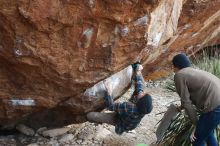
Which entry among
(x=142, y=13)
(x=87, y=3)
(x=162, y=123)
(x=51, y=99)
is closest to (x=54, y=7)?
(x=87, y=3)

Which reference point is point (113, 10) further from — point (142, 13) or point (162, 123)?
point (162, 123)

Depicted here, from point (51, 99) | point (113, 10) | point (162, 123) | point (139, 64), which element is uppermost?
point (113, 10)

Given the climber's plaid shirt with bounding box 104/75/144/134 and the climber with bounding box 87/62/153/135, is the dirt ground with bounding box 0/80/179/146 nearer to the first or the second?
the climber with bounding box 87/62/153/135

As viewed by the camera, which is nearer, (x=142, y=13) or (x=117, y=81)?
(x=142, y=13)

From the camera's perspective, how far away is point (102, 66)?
6465mm

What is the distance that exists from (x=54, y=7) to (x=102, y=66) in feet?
4.13

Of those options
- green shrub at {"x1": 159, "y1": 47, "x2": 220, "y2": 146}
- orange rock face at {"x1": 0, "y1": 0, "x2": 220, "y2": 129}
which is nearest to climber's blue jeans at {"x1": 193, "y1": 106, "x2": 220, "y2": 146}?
green shrub at {"x1": 159, "y1": 47, "x2": 220, "y2": 146}

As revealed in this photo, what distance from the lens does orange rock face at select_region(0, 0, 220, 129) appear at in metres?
5.74

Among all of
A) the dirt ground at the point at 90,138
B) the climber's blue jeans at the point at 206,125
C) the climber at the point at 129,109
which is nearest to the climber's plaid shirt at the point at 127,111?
the climber at the point at 129,109

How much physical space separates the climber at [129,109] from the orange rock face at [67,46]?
0.22 meters

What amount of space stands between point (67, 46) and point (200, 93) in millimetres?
1959

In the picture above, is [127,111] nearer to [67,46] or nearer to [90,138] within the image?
[90,138]

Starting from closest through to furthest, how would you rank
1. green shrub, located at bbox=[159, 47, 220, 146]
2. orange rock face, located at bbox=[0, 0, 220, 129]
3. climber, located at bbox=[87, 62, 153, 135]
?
orange rock face, located at bbox=[0, 0, 220, 129]
climber, located at bbox=[87, 62, 153, 135]
green shrub, located at bbox=[159, 47, 220, 146]

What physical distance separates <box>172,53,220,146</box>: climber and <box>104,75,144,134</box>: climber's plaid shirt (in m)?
0.85
